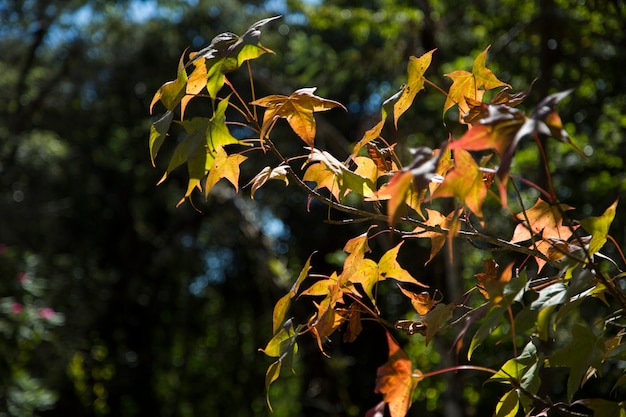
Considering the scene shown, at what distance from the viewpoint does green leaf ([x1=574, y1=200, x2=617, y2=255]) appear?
57cm

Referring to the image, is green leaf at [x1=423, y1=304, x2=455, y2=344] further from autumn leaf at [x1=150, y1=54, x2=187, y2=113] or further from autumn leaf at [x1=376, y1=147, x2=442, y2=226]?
autumn leaf at [x1=150, y1=54, x2=187, y2=113]

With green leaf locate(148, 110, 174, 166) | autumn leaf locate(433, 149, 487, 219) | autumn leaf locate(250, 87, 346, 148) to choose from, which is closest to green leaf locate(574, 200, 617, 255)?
autumn leaf locate(433, 149, 487, 219)

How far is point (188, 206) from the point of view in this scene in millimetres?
5516

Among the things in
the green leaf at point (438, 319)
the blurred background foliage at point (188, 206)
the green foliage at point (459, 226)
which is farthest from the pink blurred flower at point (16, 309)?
the green leaf at point (438, 319)

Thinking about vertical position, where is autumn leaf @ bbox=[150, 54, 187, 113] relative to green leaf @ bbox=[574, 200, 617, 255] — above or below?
above

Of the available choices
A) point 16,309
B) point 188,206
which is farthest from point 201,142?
point 188,206

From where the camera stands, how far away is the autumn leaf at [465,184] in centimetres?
50

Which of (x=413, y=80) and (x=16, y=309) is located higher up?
(x=413, y=80)

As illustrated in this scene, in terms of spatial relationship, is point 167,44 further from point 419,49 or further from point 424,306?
point 424,306

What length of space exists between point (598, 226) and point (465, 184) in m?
0.14

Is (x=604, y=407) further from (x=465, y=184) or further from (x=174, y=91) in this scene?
(x=174, y=91)

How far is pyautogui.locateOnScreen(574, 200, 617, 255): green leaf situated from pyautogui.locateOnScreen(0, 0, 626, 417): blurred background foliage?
2.14m

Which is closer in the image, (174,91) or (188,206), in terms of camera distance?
(174,91)

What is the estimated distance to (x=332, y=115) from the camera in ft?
18.8
